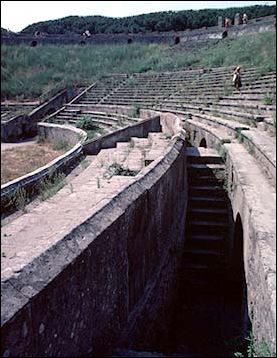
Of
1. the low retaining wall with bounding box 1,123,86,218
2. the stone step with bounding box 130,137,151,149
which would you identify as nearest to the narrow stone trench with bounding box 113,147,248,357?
the stone step with bounding box 130,137,151,149

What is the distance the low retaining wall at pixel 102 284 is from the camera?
3.00m

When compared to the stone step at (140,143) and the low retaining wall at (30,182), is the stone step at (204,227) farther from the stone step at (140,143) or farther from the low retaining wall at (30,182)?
the low retaining wall at (30,182)

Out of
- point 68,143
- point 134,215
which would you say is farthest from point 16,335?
Result: point 68,143

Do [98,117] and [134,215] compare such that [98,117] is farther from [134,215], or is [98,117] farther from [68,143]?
[134,215]

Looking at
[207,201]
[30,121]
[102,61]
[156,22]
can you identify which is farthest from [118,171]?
[156,22]

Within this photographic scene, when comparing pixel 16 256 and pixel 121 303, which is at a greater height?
pixel 16 256

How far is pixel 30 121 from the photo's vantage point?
2706 centimetres

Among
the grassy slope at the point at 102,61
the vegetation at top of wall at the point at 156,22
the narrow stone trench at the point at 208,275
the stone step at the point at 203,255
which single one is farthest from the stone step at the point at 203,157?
the vegetation at top of wall at the point at 156,22

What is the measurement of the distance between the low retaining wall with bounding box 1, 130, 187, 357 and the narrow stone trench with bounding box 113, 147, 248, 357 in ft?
1.85

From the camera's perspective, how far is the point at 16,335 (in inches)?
110

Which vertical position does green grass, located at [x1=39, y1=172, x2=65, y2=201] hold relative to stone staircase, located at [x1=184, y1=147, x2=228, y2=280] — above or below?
above

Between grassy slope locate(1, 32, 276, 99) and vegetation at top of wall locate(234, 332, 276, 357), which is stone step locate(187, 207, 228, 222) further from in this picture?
grassy slope locate(1, 32, 276, 99)

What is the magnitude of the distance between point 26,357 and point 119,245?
1.78m

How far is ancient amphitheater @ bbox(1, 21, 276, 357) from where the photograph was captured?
3.33 metres
